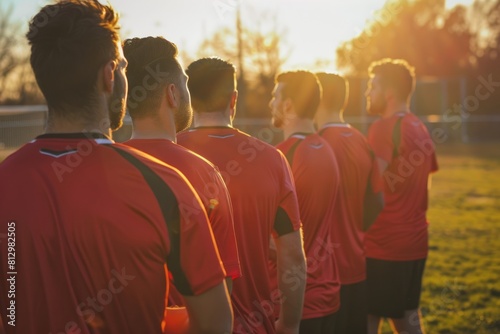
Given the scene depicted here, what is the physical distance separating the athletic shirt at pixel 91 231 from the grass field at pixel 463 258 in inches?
184

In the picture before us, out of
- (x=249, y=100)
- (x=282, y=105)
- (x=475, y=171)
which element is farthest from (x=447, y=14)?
(x=282, y=105)

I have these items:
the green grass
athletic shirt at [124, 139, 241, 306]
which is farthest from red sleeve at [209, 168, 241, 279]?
the green grass

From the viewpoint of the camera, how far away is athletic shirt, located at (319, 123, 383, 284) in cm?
434

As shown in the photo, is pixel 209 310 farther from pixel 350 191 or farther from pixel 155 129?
pixel 350 191

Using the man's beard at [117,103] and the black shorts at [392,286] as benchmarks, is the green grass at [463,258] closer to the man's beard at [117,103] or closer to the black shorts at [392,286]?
the black shorts at [392,286]

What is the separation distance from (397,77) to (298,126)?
1.97 m

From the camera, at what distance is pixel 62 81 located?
67.7 inches

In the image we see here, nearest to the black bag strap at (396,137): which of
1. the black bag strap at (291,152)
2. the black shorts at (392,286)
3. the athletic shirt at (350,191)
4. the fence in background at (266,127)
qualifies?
the athletic shirt at (350,191)

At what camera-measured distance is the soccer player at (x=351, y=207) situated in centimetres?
434

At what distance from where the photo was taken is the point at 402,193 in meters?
5.21

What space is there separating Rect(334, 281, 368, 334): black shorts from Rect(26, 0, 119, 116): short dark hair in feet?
10.4

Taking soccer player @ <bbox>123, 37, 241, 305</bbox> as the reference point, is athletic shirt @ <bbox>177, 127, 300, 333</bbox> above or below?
below

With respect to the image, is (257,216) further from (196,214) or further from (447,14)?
(447,14)

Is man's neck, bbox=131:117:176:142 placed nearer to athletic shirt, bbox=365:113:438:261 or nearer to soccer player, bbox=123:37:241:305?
soccer player, bbox=123:37:241:305
